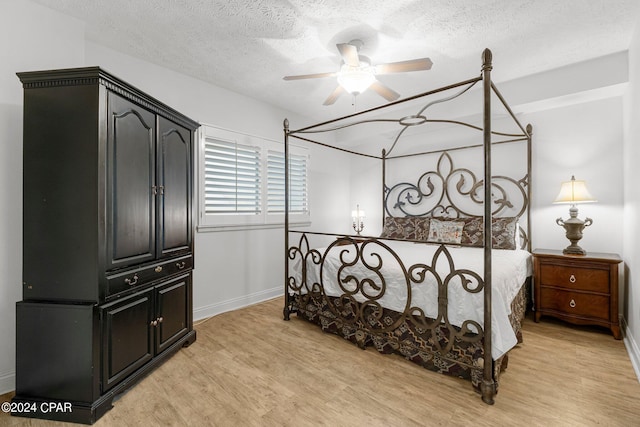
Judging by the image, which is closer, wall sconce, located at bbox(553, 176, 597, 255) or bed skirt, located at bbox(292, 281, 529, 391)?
bed skirt, located at bbox(292, 281, 529, 391)

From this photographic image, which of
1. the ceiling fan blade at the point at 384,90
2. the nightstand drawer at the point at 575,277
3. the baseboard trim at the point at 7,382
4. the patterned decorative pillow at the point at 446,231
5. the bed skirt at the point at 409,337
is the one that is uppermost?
the ceiling fan blade at the point at 384,90

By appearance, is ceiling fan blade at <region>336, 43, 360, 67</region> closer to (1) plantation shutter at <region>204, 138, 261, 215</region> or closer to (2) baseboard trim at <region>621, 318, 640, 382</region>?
(1) plantation shutter at <region>204, 138, 261, 215</region>

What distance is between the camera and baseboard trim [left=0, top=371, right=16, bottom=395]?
6.06 feet

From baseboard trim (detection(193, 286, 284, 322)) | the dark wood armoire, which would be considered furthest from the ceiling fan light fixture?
baseboard trim (detection(193, 286, 284, 322))

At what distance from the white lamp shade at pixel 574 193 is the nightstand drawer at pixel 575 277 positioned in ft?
2.20

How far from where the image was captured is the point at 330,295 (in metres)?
2.70

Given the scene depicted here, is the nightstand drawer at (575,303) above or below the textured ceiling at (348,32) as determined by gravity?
below

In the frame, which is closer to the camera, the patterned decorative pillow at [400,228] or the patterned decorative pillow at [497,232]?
the patterned decorative pillow at [497,232]

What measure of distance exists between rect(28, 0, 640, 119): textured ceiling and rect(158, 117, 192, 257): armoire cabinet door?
789 mm

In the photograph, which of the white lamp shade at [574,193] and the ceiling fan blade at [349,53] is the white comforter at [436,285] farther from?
the ceiling fan blade at [349,53]

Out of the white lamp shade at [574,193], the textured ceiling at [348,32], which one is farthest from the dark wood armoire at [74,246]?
the white lamp shade at [574,193]

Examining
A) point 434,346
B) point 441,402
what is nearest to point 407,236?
point 434,346

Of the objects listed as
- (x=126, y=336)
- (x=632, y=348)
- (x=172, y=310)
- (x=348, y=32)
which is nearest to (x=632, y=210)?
(x=632, y=348)

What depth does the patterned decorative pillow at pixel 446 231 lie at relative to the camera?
Result: 3.46 meters
